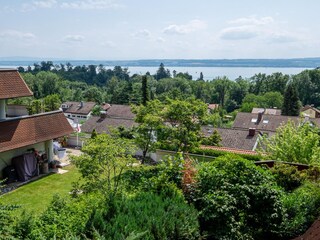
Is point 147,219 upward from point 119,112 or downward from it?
upward

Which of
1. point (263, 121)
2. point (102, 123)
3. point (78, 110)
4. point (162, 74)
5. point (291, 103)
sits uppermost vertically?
point (162, 74)

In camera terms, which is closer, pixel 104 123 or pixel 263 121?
pixel 104 123

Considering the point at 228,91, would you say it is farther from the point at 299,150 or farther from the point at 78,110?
the point at 299,150

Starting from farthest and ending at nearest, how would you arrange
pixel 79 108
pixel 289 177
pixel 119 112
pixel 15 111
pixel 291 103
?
pixel 79 108 → pixel 291 103 → pixel 119 112 → pixel 15 111 → pixel 289 177

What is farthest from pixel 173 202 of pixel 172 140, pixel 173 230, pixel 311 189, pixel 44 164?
pixel 44 164

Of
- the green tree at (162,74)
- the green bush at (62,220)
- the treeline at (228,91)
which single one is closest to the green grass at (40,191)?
the green bush at (62,220)

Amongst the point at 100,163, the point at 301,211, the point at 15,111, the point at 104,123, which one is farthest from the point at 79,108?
the point at 301,211

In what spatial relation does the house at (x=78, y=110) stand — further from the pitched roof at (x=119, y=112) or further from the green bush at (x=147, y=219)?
the green bush at (x=147, y=219)
